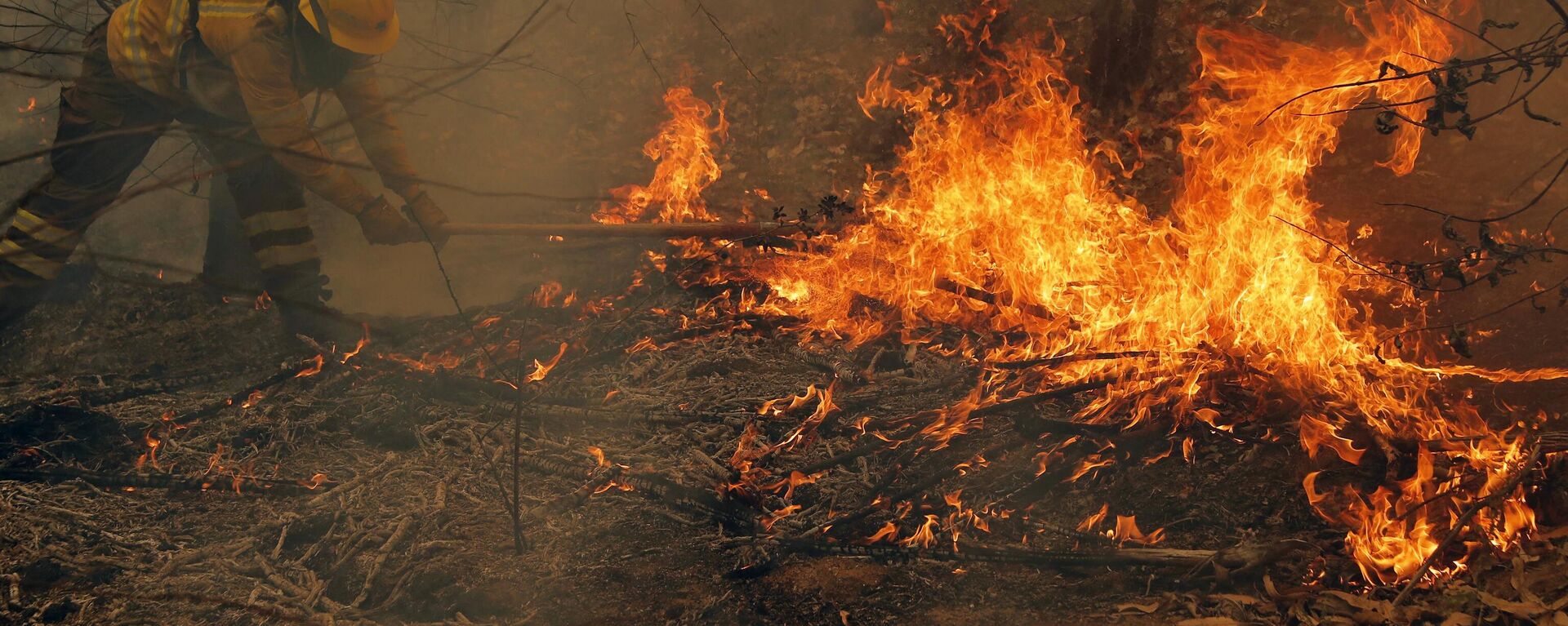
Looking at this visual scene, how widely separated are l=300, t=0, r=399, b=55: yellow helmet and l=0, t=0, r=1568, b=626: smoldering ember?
27 millimetres

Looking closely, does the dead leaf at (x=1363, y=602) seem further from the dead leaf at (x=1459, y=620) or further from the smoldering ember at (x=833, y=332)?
the dead leaf at (x=1459, y=620)

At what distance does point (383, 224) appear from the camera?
19.2 ft

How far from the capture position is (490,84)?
356 inches

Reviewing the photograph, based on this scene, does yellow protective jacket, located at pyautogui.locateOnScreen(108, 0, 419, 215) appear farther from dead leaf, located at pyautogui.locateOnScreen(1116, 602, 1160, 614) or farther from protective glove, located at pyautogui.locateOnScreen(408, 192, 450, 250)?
dead leaf, located at pyautogui.locateOnScreen(1116, 602, 1160, 614)

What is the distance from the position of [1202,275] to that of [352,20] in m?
5.78

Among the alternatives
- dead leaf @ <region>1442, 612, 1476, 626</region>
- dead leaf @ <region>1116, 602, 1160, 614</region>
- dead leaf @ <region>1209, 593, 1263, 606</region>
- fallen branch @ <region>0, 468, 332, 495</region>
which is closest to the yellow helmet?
fallen branch @ <region>0, 468, 332, 495</region>

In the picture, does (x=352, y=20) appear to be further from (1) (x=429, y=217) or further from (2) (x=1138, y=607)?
(2) (x=1138, y=607)

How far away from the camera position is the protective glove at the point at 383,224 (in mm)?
5773

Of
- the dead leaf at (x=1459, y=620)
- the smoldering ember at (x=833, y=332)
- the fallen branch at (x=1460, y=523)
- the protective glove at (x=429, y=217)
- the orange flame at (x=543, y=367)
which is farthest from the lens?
the protective glove at (x=429, y=217)

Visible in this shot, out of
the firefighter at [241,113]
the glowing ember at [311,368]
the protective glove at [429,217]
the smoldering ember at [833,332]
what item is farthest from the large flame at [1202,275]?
the glowing ember at [311,368]

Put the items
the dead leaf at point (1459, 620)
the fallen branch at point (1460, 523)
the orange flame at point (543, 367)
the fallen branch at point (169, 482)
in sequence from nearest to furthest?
the dead leaf at point (1459, 620) < the fallen branch at point (1460, 523) < the fallen branch at point (169, 482) < the orange flame at point (543, 367)

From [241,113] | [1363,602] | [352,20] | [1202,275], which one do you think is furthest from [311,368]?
[1363,602]

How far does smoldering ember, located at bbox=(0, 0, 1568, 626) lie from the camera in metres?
3.86

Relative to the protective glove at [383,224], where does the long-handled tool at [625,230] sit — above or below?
below
